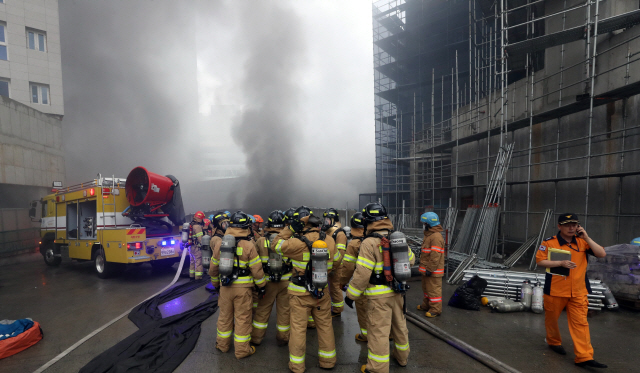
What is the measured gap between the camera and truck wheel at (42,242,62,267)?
9633 mm

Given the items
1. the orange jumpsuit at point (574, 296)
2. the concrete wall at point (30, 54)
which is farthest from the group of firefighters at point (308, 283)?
the concrete wall at point (30, 54)

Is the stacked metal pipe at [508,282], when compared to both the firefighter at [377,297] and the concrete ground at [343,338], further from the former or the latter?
Answer: the firefighter at [377,297]

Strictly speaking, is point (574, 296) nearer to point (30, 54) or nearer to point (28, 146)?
point (28, 146)

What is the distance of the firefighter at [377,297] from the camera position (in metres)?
3.00

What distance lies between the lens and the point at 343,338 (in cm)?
413

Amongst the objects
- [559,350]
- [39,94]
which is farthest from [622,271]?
[39,94]

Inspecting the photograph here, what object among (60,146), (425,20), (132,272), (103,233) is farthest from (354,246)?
(425,20)

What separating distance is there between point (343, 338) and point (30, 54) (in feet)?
69.3

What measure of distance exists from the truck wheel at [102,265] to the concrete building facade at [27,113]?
25.3 feet

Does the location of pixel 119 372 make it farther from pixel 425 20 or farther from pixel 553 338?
pixel 425 20

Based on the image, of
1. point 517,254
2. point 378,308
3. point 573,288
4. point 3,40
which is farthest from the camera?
point 3,40

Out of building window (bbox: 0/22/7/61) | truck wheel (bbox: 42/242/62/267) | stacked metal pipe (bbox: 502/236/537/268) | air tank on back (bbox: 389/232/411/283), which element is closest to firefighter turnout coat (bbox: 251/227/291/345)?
air tank on back (bbox: 389/232/411/283)

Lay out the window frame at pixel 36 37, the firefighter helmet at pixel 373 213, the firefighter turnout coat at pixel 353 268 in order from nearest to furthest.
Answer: the firefighter helmet at pixel 373 213
the firefighter turnout coat at pixel 353 268
the window frame at pixel 36 37

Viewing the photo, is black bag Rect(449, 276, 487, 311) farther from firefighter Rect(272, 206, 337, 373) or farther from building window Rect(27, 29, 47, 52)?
Answer: building window Rect(27, 29, 47, 52)
